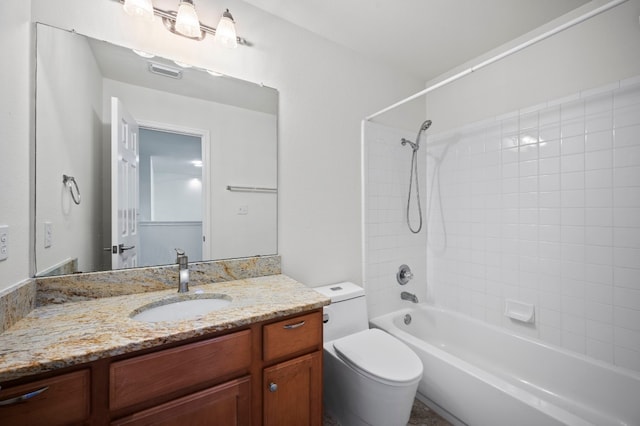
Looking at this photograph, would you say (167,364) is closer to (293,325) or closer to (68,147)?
(293,325)

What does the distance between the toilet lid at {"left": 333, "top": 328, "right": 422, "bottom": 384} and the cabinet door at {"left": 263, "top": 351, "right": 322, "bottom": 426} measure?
292 mm

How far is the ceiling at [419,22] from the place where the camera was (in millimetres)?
1575

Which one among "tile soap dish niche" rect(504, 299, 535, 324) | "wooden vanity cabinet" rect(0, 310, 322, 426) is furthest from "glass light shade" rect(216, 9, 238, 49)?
"tile soap dish niche" rect(504, 299, 535, 324)

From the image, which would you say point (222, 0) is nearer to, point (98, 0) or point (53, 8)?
point (98, 0)

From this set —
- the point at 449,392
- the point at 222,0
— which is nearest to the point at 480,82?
the point at 222,0

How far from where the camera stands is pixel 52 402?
706 millimetres

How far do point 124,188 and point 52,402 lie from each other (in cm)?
88

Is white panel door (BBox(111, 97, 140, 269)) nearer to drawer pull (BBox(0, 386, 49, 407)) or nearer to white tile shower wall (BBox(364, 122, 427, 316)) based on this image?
drawer pull (BBox(0, 386, 49, 407))

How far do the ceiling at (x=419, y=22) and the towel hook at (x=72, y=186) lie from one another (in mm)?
1313

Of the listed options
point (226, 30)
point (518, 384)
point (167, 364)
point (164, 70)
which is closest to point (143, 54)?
point (164, 70)

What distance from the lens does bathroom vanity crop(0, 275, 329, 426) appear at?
710mm

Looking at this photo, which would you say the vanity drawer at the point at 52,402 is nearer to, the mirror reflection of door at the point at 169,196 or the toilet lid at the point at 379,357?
the mirror reflection of door at the point at 169,196

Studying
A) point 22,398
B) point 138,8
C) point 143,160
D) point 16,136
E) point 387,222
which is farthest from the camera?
point 387,222

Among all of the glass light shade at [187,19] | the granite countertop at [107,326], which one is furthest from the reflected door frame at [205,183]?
the glass light shade at [187,19]
